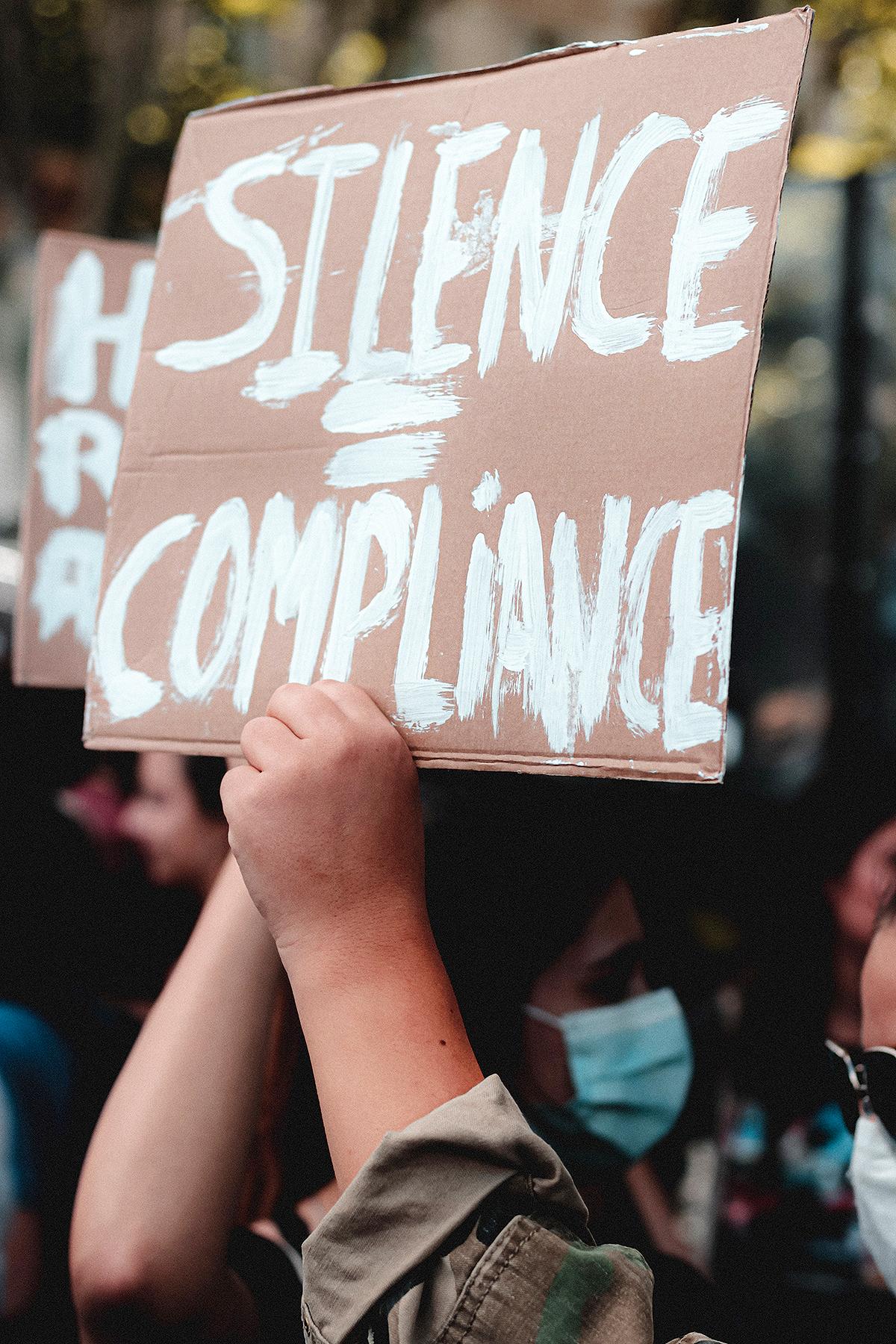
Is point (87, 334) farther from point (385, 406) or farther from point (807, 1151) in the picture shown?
point (807, 1151)

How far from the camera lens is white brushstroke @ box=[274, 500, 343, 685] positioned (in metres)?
1.14

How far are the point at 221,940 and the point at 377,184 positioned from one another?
2.87 ft

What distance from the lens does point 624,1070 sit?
1582mm

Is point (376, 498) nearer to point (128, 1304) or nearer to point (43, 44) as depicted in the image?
point (128, 1304)

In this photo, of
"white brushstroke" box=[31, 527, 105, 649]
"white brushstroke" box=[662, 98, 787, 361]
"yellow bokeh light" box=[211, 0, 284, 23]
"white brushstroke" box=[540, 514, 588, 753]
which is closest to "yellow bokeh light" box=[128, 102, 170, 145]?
"yellow bokeh light" box=[211, 0, 284, 23]

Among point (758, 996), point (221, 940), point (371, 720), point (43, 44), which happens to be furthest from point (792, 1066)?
point (43, 44)

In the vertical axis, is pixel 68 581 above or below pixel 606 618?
above

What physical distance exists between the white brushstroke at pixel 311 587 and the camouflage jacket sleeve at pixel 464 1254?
0.47 m

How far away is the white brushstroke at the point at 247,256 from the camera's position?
127 cm

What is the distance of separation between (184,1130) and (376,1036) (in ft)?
1.58

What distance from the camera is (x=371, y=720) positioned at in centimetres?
105

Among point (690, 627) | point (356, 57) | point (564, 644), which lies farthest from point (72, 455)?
point (356, 57)

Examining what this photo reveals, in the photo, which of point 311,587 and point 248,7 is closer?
point 311,587

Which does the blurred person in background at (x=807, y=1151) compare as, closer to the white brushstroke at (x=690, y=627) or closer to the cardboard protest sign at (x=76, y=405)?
the white brushstroke at (x=690, y=627)
